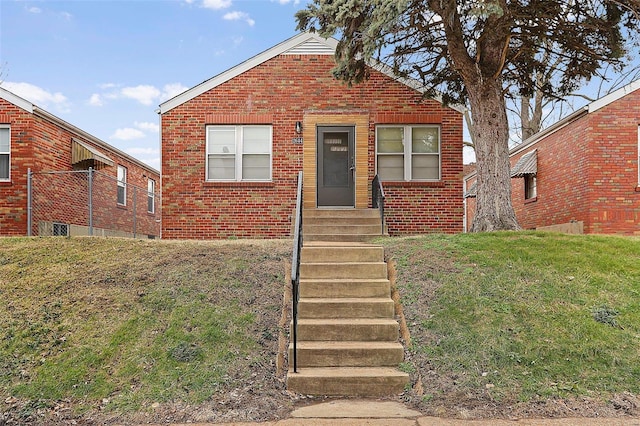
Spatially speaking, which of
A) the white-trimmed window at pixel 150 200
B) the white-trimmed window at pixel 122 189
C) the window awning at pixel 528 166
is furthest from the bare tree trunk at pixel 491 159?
the white-trimmed window at pixel 150 200

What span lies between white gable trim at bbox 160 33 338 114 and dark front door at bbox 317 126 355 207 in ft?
6.72

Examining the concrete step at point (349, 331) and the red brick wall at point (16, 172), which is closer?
the concrete step at point (349, 331)

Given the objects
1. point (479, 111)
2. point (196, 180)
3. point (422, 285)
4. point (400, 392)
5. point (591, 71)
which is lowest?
point (400, 392)

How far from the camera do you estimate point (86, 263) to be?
765cm

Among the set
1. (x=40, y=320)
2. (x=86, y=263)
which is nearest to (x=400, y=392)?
(x=40, y=320)

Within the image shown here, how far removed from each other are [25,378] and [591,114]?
44.5ft

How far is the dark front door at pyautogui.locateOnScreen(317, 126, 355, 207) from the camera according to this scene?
40.2 ft

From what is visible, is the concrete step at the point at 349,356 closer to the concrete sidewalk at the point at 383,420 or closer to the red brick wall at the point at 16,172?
the concrete sidewalk at the point at 383,420

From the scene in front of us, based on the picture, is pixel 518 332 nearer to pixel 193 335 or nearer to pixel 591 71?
pixel 193 335

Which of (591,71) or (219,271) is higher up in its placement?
(591,71)

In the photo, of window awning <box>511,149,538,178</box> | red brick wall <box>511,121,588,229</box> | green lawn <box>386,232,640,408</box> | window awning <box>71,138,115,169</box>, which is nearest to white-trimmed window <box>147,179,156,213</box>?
window awning <box>71,138,115,169</box>

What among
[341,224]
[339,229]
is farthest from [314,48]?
[339,229]

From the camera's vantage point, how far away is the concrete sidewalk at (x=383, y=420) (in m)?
4.37

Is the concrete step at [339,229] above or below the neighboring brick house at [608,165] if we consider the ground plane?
below
